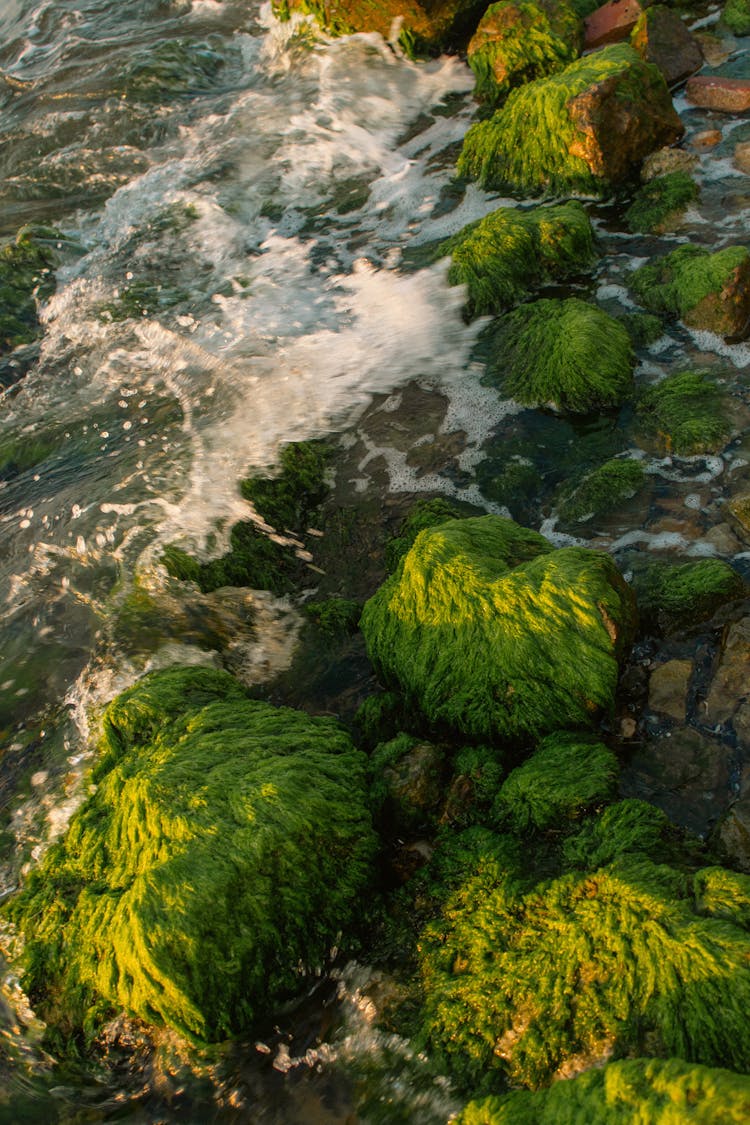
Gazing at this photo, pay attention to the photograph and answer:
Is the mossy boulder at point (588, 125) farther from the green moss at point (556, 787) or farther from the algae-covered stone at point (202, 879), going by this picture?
the algae-covered stone at point (202, 879)

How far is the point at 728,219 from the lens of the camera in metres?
5.96

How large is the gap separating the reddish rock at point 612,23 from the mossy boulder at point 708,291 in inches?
138

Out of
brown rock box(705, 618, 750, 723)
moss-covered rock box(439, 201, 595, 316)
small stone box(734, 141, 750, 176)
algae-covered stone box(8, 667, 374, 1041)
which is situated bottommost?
brown rock box(705, 618, 750, 723)

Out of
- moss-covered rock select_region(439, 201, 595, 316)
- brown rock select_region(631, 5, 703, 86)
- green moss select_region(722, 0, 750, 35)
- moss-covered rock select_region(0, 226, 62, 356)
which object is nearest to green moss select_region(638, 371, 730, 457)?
moss-covered rock select_region(439, 201, 595, 316)

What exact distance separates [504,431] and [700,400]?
117 cm

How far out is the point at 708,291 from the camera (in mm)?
5277

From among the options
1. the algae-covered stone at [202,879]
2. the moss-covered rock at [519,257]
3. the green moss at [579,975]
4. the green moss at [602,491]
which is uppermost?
the moss-covered rock at [519,257]

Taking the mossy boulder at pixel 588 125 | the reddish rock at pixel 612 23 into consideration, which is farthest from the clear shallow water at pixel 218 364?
the reddish rock at pixel 612 23

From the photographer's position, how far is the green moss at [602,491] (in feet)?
15.2

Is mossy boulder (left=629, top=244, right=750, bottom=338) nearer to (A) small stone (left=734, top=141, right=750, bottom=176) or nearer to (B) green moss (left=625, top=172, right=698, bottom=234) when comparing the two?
(B) green moss (left=625, top=172, right=698, bottom=234)

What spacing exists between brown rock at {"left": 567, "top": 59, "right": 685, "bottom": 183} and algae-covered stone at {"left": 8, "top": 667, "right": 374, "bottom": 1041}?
205 inches

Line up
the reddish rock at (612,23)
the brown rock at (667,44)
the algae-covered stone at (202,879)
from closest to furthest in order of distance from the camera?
the algae-covered stone at (202,879)
the brown rock at (667,44)
the reddish rock at (612,23)

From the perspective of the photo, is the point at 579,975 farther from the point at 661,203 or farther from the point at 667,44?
the point at 667,44

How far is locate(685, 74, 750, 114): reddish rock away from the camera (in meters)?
6.77
